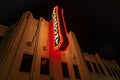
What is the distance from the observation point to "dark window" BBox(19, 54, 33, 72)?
963 cm

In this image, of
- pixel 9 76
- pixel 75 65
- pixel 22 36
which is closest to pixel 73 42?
pixel 75 65

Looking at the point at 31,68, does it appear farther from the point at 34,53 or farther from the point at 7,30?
the point at 7,30

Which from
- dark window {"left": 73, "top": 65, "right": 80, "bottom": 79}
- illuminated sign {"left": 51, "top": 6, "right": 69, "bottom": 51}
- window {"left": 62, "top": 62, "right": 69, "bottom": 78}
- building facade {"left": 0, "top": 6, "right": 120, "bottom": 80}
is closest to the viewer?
building facade {"left": 0, "top": 6, "right": 120, "bottom": 80}

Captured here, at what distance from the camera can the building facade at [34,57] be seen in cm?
892

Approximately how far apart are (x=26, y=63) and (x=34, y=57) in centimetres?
102

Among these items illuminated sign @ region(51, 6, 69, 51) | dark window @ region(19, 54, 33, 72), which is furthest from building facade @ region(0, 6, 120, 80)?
illuminated sign @ region(51, 6, 69, 51)

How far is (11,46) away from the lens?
9891 mm

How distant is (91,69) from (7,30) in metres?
16.1

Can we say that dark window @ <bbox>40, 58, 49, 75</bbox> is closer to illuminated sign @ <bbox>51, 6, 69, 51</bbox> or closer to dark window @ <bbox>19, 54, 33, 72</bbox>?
dark window @ <bbox>19, 54, 33, 72</bbox>

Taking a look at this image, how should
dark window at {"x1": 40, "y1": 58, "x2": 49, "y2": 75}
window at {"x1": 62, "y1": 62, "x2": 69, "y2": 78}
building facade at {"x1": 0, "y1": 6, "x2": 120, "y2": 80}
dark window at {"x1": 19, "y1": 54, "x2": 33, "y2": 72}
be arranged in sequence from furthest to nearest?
window at {"x1": 62, "y1": 62, "x2": 69, "y2": 78} < dark window at {"x1": 40, "y1": 58, "x2": 49, "y2": 75} < dark window at {"x1": 19, "y1": 54, "x2": 33, "y2": 72} < building facade at {"x1": 0, "y1": 6, "x2": 120, "y2": 80}

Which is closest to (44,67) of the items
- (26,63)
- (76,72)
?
(26,63)

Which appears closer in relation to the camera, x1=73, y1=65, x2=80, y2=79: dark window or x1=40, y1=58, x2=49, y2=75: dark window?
x1=40, y1=58, x2=49, y2=75: dark window

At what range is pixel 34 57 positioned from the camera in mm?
10695

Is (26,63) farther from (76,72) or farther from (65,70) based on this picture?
(76,72)
